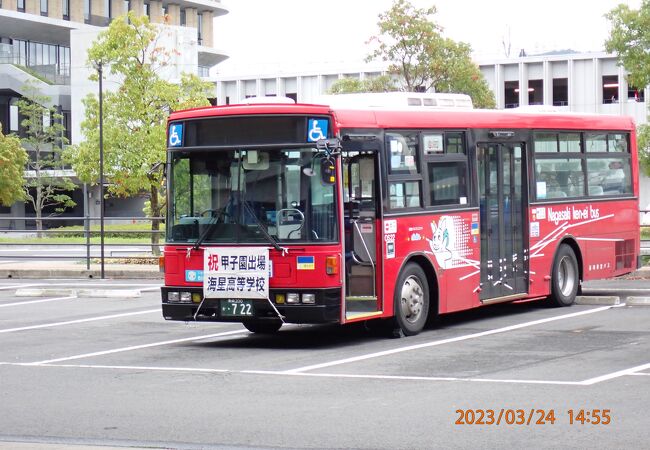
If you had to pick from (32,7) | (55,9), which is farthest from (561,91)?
A: (32,7)

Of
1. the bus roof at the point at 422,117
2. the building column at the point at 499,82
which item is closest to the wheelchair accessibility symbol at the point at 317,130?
the bus roof at the point at 422,117

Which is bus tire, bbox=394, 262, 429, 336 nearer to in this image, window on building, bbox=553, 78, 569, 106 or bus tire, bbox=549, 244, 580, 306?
bus tire, bbox=549, 244, 580, 306

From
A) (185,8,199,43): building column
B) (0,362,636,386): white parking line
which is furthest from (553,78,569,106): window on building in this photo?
(0,362,636,386): white parking line

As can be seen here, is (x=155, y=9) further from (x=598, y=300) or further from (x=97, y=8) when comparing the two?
(x=598, y=300)

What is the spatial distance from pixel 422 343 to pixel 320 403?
5.00 metres

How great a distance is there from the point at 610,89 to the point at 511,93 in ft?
20.7

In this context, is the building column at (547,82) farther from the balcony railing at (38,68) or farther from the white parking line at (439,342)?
the white parking line at (439,342)

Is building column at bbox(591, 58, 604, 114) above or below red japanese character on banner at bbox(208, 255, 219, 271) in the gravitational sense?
above

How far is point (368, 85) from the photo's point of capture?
58.1 m

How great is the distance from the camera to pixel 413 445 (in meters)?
9.11

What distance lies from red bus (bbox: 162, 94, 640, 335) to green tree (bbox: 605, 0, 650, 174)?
22.9m

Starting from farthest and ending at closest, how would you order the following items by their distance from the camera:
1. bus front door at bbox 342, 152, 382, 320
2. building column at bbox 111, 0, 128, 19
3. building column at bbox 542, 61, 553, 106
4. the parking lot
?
building column at bbox 111, 0, 128, 19 < building column at bbox 542, 61, 553, 106 < bus front door at bbox 342, 152, 382, 320 < the parking lot

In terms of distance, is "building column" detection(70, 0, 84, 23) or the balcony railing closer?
the balcony railing

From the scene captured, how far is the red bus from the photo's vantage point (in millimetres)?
15336
